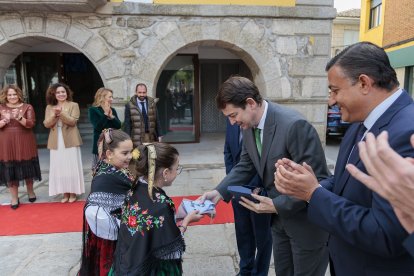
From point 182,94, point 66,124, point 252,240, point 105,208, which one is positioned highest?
point 182,94

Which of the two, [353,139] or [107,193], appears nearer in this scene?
[353,139]

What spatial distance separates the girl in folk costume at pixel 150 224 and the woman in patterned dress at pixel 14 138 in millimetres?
3497

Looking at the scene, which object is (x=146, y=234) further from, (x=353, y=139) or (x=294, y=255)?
(x=353, y=139)

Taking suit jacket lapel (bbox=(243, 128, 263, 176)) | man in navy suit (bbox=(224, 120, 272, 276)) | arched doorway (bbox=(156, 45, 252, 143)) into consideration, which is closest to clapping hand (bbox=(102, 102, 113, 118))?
man in navy suit (bbox=(224, 120, 272, 276))

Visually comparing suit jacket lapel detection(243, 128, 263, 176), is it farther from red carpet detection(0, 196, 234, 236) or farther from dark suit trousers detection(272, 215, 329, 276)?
red carpet detection(0, 196, 234, 236)

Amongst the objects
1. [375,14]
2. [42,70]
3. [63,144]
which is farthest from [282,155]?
[375,14]

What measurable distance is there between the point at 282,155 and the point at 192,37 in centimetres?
500

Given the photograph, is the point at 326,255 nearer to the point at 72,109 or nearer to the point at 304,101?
the point at 72,109

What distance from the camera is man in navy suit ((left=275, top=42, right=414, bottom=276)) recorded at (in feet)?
3.51

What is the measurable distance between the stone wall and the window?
13908 mm

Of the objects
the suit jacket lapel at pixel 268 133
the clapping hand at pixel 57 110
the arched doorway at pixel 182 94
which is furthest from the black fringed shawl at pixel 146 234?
the arched doorway at pixel 182 94

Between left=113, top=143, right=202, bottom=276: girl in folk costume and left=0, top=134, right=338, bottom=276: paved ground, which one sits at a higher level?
left=113, top=143, right=202, bottom=276: girl in folk costume

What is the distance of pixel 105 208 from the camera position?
205cm

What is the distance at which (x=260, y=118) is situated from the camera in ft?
6.54
